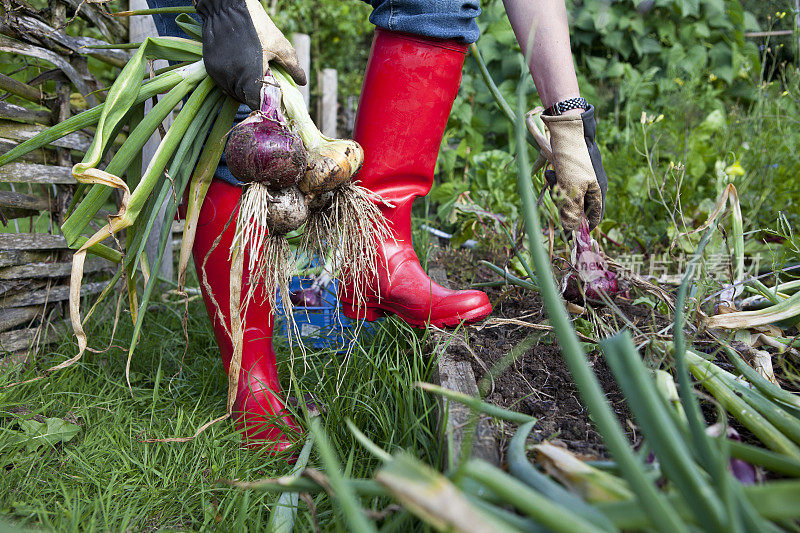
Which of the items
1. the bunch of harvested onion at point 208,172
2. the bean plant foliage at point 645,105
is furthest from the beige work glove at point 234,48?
the bean plant foliage at point 645,105

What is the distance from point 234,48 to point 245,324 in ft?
2.13

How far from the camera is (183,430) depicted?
1.30 meters

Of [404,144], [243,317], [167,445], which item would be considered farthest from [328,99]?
[167,445]

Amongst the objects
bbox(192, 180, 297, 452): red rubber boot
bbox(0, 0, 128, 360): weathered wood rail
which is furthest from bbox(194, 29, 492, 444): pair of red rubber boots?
bbox(0, 0, 128, 360): weathered wood rail

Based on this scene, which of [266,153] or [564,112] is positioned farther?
[564,112]

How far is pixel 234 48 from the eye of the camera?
1138 millimetres

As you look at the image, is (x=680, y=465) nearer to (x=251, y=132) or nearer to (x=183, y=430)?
(x=251, y=132)

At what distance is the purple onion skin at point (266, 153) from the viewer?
1092 mm

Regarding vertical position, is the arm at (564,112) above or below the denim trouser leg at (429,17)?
below

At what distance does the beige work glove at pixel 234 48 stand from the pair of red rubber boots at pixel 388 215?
0.90ft

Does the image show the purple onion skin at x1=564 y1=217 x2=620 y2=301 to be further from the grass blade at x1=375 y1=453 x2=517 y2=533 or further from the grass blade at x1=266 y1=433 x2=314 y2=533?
the grass blade at x1=375 y1=453 x2=517 y2=533

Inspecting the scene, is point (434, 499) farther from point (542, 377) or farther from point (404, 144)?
point (404, 144)

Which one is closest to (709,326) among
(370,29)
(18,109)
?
(18,109)

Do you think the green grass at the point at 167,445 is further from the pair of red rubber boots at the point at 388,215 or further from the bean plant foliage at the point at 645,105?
the bean plant foliage at the point at 645,105
